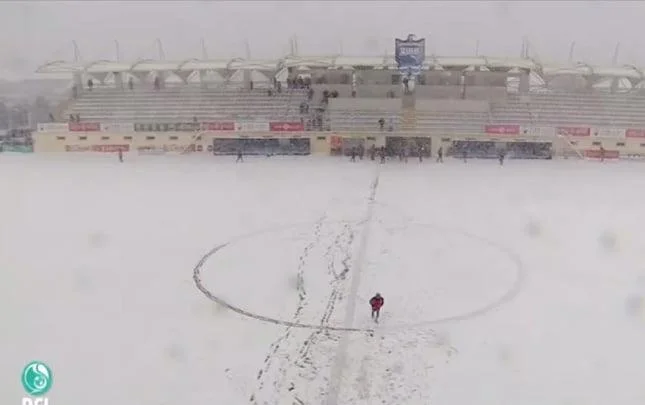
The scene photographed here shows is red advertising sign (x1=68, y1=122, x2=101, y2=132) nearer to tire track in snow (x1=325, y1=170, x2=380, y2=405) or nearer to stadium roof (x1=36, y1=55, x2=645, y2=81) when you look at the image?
stadium roof (x1=36, y1=55, x2=645, y2=81)

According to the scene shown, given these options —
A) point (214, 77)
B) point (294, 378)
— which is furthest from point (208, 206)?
point (214, 77)

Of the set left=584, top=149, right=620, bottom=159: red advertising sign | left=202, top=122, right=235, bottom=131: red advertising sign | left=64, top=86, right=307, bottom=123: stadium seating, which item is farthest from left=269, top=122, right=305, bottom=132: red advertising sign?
left=584, top=149, right=620, bottom=159: red advertising sign

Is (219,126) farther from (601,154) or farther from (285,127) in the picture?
→ (601,154)

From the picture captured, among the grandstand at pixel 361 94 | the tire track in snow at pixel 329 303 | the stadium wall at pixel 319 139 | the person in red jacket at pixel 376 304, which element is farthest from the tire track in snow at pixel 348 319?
the grandstand at pixel 361 94

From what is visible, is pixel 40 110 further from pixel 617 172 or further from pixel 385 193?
pixel 617 172

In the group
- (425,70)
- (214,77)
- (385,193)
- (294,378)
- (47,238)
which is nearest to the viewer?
(294,378)

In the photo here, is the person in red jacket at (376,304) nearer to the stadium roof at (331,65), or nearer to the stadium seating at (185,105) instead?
the stadium seating at (185,105)

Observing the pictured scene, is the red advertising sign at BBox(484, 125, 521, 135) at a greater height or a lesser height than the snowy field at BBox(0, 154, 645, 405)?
greater
